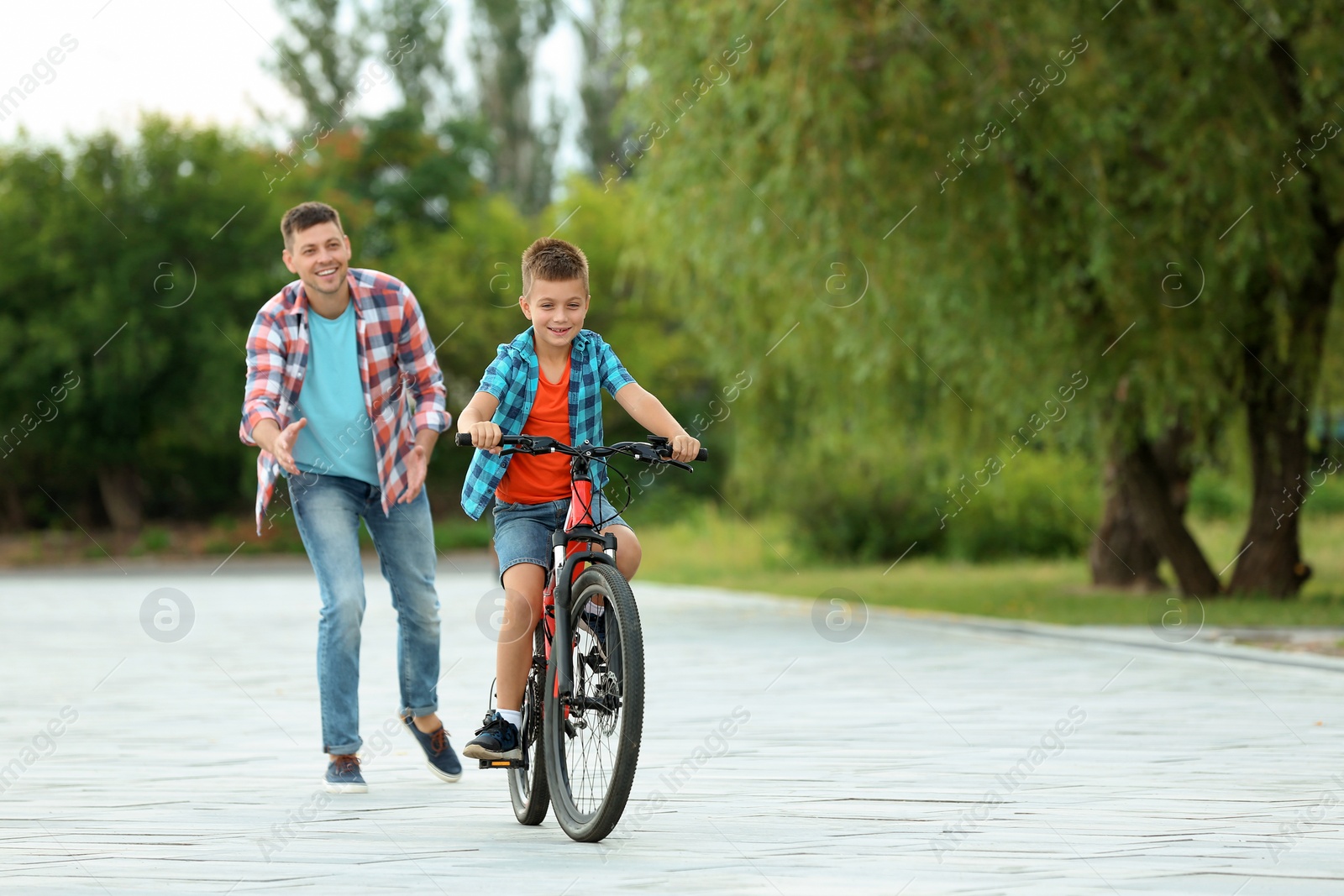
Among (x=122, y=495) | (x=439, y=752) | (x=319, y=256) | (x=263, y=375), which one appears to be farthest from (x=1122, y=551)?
(x=122, y=495)

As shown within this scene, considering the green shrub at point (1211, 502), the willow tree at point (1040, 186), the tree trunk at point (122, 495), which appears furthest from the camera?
the tree trunk at point (122, 495)

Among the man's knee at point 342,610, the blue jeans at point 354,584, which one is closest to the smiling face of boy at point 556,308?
the blue jeans at point 354,584

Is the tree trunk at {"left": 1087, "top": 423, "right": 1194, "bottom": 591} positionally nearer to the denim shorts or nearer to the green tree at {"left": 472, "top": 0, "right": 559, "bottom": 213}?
the denim shorts

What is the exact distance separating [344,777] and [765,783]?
155cm

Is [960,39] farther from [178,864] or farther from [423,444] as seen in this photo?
[178,864]

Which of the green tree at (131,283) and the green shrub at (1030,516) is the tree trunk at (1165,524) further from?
the green tree at (131,283)

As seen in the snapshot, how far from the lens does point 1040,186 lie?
596 inches

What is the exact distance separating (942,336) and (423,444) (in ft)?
32.4

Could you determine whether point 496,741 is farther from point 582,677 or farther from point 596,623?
point 596,623

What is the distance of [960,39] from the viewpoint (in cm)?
1442

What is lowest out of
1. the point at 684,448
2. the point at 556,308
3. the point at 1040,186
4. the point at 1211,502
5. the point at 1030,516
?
the point at 1211,502

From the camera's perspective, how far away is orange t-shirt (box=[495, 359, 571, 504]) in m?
5.84

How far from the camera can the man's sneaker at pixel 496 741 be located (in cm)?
576

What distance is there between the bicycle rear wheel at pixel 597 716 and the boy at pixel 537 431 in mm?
232
